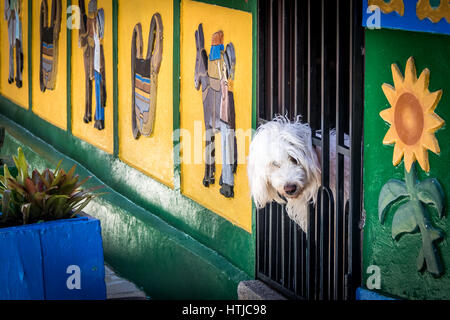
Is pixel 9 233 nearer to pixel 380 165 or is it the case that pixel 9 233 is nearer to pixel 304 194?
pixel 304 194

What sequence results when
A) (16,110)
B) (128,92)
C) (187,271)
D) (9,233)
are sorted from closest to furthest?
(9,233) < (187,271) < (128,92) < (16,110)

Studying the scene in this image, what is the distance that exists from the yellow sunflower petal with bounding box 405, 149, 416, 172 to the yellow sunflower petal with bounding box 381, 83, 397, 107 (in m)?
0.27

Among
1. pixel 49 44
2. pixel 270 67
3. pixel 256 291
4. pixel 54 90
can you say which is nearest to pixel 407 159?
pixel 270 67

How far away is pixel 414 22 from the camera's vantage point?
3.69 metres

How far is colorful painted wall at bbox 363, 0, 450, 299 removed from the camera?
3.70 meters

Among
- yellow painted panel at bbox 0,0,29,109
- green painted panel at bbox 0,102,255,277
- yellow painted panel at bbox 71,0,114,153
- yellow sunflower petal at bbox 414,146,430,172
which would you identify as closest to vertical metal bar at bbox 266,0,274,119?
green painted panel at bbox 0,102,255,277

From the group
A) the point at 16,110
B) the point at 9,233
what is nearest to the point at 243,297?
the point at 9,233

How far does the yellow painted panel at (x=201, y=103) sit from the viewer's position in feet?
18.3

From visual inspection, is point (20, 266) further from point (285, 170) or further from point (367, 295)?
point (367, 295)

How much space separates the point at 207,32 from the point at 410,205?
275 cm

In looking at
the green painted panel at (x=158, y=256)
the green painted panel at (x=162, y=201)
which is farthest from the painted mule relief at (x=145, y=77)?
the green painted panel at (x=158, y=256)

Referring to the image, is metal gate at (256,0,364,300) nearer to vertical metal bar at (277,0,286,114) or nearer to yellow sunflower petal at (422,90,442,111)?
vertical metal bar at (277,0,286,114)

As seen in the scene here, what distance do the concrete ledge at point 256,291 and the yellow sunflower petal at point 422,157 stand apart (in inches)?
70.1

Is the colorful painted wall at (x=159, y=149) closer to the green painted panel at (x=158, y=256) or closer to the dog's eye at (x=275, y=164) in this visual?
the green painted panel at (x=158, y=256)
